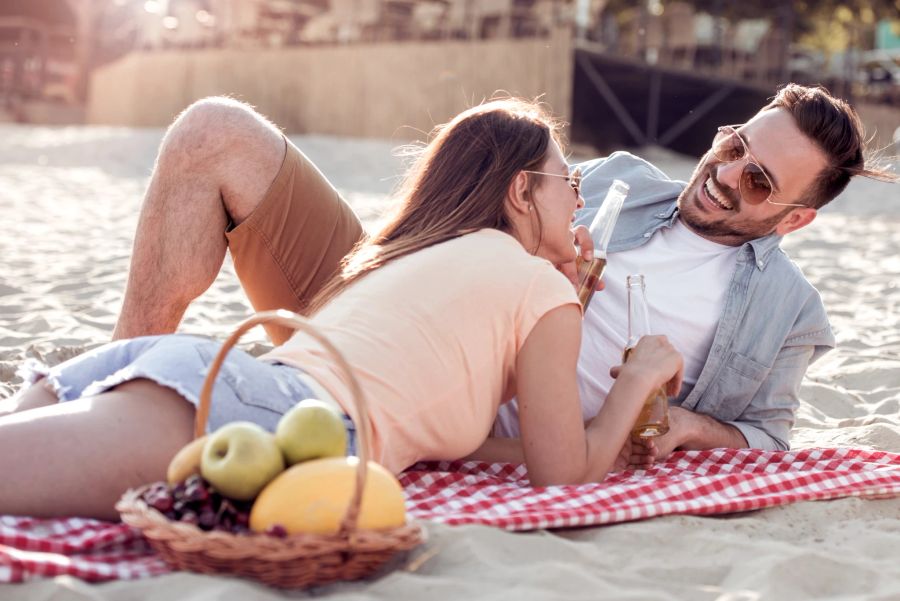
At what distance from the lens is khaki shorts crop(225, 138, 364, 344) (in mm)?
3211

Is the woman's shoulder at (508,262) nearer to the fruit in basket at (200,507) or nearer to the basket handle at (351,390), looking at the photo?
the basket handle at (351,390)

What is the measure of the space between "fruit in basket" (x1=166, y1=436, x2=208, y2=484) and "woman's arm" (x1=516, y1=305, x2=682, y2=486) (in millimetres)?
736

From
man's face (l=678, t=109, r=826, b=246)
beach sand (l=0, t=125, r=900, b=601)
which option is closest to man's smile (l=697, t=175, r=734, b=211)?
man's face (l=678, t=109, r=826, b=246)

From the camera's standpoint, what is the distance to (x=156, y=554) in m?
2.10

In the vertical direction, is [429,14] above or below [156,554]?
above

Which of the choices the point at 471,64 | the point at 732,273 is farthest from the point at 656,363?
the point at 471,64

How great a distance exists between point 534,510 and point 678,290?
3.73 feet

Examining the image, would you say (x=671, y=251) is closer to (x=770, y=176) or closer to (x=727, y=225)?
(x=727, y=225)

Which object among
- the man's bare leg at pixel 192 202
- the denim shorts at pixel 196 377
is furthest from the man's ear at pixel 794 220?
the denim shorts at pixel 196 377

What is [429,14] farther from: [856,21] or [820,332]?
[820,332]

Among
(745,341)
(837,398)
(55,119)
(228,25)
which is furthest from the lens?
(55,119)

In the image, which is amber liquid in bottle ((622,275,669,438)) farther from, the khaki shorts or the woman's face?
the khaki shorts

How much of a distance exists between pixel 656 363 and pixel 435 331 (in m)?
0.63

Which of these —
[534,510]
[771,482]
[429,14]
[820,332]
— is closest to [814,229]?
[820,332]
